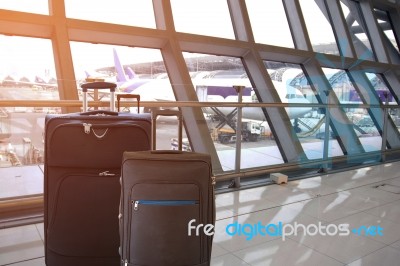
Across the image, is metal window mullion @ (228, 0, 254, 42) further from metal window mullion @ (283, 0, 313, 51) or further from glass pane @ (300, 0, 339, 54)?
glass pane @ (300, 0, 339, 54)

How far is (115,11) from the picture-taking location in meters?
3.44

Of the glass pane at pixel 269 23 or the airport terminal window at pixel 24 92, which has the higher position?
the glass pane at pixel 269 23

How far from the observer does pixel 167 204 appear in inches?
46.8

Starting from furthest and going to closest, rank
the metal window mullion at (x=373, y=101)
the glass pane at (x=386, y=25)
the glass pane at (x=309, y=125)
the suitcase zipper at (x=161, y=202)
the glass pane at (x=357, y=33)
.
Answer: the glass pane at (x=386, y=25) < the glass pane at (x=357, y=33) < the metal window mullion at (x=373, y=101) < the glass pane at (x=309, y=125) < the suitcase zipper at (x=161, y=202)

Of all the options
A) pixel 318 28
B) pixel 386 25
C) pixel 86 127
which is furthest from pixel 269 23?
pixel 86 127

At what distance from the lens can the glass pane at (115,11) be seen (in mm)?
3182

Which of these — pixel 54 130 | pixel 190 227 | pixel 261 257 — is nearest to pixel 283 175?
pixel 261 257

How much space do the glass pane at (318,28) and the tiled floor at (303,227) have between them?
9.09ft

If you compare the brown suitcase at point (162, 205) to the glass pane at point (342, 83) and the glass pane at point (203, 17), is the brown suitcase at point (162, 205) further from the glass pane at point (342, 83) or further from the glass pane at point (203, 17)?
the glass pane at point (342, 83)

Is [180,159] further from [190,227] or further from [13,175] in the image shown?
[13,175]

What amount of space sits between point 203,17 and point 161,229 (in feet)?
11.2

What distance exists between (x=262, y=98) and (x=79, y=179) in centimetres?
250

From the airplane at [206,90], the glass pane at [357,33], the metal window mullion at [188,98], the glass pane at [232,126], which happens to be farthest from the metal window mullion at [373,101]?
the metal window mullion at [188,98]

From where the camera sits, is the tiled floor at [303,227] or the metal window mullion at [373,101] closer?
the tiled floor at [303,227]
